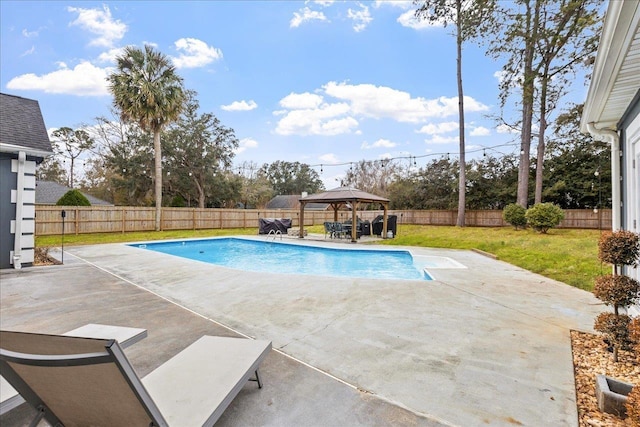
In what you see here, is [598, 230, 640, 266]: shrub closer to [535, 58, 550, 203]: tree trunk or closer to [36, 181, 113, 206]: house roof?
[535, 58, 550, 203]: tree trunk

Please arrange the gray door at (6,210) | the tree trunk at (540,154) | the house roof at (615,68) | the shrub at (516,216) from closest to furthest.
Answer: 1. the house roof at (615,68)
2. the gray door at (6,210)
3. the shrub at (516,216)
4. the tree trunk at (540,154)

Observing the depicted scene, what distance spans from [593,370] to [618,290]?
29.2 inches

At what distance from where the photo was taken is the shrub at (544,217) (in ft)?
41.6

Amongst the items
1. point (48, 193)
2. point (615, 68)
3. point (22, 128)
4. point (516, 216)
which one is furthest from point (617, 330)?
point (48, 193)

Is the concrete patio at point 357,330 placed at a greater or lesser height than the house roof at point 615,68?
lesser

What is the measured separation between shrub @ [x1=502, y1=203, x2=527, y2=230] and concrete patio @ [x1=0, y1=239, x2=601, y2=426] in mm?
8857

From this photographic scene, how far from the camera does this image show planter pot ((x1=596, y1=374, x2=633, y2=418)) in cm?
204

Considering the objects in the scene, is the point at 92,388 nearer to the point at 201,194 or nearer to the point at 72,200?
the point at 72,200

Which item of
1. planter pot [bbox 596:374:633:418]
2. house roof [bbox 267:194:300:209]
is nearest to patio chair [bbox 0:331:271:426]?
planter pot [bbox 596:374:633:418]

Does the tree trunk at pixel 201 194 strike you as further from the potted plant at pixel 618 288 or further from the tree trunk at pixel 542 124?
the potted plant at pixel 618 288

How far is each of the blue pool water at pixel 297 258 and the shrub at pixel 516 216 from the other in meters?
7.17

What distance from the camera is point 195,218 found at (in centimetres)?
1928

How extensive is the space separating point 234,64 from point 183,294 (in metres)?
14.7

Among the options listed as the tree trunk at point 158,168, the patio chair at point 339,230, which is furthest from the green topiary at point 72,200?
the patio chair at point 339,230
